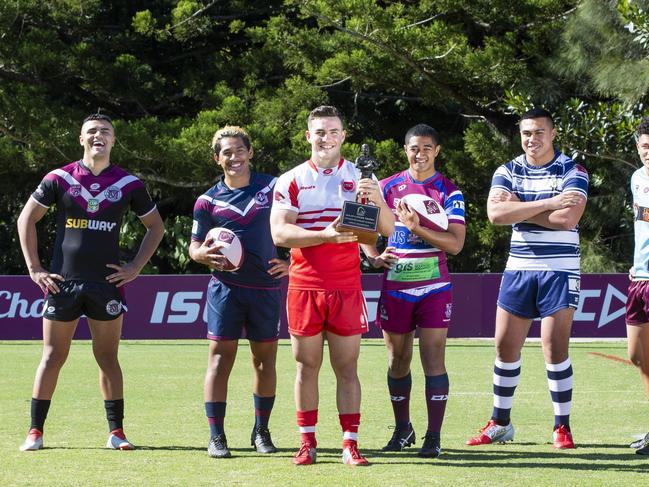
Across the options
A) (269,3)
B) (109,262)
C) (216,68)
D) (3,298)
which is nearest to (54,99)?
(216,68)

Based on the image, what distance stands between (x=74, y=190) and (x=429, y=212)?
223cm

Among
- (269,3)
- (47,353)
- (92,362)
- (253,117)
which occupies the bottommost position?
(92,362)

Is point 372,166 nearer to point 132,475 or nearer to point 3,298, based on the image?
point 132,475

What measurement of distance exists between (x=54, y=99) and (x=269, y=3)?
5.01m

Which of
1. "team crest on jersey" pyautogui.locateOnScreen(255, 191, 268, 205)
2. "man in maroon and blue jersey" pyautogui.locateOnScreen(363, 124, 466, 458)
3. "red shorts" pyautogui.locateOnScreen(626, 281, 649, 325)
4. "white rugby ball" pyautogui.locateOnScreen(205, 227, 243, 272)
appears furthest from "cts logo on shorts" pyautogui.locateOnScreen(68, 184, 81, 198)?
"red shorts" pyautogui.locateOnScreen(626, 281, 649, 325)

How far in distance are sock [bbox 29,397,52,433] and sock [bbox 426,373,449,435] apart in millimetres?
2407

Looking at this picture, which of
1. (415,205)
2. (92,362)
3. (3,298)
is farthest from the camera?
(3,298)

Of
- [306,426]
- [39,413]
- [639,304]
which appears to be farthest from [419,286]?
[39,413]

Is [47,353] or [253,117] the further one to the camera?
[253,117]

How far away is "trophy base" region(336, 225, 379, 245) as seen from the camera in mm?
5828

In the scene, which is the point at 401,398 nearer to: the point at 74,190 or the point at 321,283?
the point at 321,283

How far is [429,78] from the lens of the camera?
19.9 m

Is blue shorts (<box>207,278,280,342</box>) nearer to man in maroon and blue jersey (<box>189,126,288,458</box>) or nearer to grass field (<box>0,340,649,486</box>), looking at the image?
man in maroon and blue jersey (<box>189,126,288,458</box>)

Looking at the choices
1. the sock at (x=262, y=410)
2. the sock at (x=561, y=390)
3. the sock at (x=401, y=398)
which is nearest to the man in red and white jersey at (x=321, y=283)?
the sock at (x=262, y=410)
